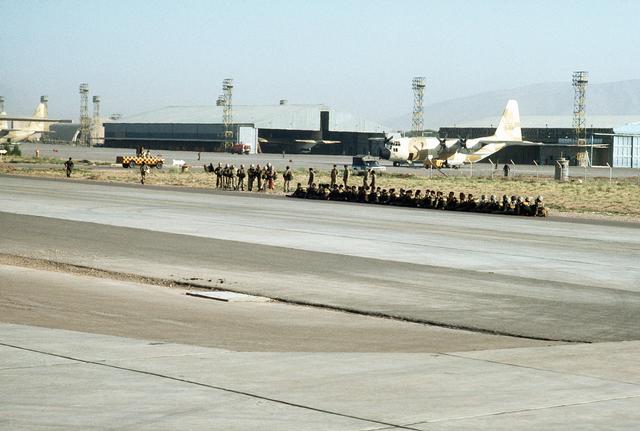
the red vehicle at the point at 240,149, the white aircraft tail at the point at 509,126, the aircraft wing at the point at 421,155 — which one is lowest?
the aircraft wing at the point at 421,155

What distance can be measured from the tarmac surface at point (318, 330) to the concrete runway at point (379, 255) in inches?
4.3

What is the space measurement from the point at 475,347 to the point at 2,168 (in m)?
82.7

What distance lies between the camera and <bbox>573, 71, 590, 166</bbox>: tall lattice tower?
142 meters

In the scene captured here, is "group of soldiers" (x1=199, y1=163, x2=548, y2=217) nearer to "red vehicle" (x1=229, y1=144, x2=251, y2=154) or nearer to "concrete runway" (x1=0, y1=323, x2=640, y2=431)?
"concrete runway" (x1=0, y1=323, x2=640, y2=431)

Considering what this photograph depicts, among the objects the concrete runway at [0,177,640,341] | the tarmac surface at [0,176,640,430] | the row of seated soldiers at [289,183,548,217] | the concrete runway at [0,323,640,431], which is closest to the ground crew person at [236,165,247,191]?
the row of seated soldiers at [289,183,548,217]

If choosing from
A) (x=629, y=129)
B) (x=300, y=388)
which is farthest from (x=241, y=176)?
(x=629, y=129)

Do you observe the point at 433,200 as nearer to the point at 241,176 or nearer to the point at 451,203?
the point at 451,203

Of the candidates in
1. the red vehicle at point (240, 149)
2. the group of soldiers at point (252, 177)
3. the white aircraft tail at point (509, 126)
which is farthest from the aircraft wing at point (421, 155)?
the red vehicle at point (240, 149)

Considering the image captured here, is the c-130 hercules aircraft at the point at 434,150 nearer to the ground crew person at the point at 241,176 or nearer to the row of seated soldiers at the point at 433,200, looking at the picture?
the ground crew person at the point at 241,176

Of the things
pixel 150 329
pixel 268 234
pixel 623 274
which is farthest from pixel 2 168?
pixel 150 329

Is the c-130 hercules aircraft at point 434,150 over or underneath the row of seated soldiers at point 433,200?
over

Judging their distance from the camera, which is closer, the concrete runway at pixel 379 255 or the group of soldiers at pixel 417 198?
the concrete runway at pixel 379 255

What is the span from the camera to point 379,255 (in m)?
30.0

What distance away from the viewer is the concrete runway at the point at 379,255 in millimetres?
20016
